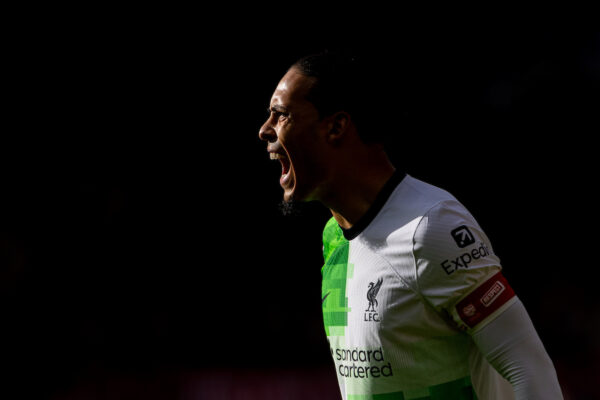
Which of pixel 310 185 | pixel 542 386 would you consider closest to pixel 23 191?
pixel 310 185

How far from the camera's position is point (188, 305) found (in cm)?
590

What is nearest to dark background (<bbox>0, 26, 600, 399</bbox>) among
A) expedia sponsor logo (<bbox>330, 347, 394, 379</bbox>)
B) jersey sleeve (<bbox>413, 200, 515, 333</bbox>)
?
expedia sponsor logo (<bbox>330, 347, 394, 379</bbox>)

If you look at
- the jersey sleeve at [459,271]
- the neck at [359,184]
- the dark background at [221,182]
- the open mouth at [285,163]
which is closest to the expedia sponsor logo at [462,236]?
the jersey sleeve at [459,271]

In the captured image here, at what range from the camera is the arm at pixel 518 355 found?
4.99ft

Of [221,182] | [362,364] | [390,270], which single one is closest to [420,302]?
[390,270]

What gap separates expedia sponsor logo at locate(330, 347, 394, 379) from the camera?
1.71 m

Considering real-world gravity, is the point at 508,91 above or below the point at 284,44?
below

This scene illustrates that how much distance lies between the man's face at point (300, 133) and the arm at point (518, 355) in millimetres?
605

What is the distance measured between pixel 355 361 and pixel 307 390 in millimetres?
3269

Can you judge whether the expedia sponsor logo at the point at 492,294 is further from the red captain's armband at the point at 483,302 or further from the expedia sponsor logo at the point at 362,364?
the expedia sponsor logo at the point at 362,364

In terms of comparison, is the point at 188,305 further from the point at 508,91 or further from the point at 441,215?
the point at 441,215

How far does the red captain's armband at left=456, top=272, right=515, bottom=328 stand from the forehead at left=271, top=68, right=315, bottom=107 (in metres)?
0.68

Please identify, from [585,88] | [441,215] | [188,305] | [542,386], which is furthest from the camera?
[585,88]

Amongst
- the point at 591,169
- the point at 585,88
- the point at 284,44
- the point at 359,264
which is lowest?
the point at 359,264
